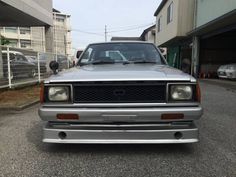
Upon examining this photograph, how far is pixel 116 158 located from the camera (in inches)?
124

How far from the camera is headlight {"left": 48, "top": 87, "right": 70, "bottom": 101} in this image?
306 centimetres

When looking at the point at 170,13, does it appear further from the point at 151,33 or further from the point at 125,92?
the point at 151,33

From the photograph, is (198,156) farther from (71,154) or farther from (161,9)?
(161,9)

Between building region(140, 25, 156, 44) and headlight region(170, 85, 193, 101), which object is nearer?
headlight region(170, 85, 193, 101)

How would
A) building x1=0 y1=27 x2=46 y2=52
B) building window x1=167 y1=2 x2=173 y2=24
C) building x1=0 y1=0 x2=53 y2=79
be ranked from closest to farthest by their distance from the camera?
building x1=0 y1=0 x2=53 y2=79
building window x1=167 y1=2 x2=173 y2=24
building x1=0 y1=27 x2=46 y2=52

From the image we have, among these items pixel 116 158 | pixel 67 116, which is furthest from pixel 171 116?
pixel 67 116

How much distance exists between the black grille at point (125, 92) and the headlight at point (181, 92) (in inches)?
4.4

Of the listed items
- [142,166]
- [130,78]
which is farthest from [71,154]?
[130,78]

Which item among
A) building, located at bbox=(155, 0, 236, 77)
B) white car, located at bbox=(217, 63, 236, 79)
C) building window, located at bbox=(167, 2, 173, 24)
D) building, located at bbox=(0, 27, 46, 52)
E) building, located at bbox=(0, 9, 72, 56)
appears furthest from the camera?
building, located at bbox=(0, 27, 46, 52)

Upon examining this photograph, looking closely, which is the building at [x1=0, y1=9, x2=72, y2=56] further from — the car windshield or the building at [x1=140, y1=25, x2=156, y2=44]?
the car windshield

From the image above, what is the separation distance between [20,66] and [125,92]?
8.29 meters

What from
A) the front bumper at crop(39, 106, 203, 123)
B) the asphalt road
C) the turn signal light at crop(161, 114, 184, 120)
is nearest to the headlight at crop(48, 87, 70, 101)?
the front bumper at crop(39, 106, 203, 123)

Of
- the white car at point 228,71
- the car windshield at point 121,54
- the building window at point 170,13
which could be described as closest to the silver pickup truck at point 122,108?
the car windshield at point 121,54

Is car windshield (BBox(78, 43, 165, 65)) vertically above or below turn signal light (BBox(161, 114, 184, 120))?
above
